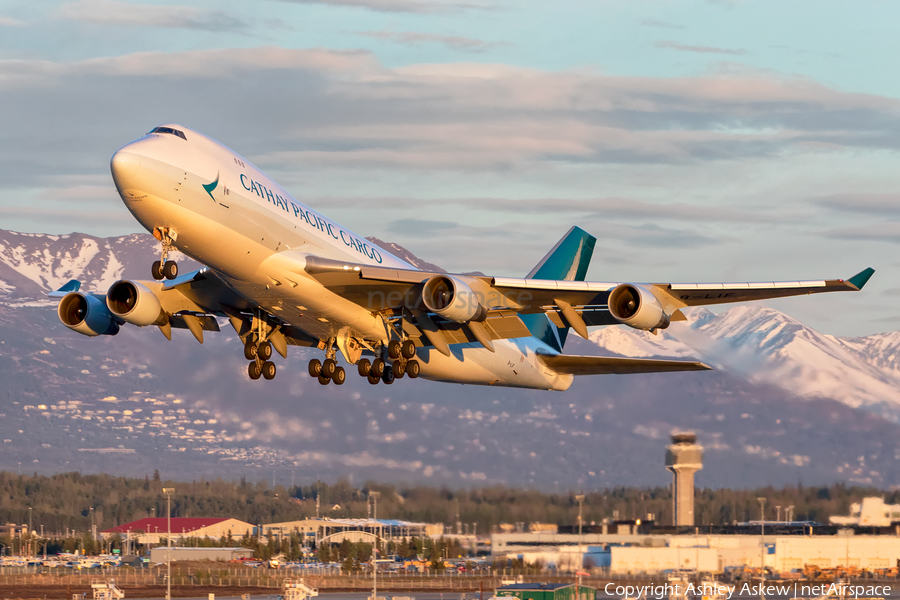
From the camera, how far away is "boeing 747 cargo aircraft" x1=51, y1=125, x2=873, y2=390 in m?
28.0

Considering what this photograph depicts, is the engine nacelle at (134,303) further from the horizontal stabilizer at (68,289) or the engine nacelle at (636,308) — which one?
the engine nacelle at (636,308)

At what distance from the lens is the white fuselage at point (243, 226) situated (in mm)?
27188

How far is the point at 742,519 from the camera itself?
59.1 m

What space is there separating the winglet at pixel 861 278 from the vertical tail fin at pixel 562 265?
14.6 metres

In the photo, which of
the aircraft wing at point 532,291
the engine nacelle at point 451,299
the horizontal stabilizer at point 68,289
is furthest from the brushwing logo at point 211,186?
the horizontal stabilizer at point 68,289

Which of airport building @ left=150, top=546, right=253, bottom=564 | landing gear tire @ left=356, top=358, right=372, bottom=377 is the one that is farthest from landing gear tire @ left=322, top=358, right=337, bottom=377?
airport building @ left=150, top=546, right=253, bottom=564

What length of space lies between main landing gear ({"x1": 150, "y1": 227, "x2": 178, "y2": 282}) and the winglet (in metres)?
17.5

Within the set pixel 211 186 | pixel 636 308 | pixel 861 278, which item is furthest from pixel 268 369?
pixel 861 278

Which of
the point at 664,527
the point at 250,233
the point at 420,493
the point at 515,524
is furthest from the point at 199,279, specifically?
the point at 664,527

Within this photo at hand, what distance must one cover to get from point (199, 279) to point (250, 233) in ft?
21.3

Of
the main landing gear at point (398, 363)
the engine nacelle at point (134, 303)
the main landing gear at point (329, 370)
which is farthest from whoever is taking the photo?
the main landing gear at point (329, 370)

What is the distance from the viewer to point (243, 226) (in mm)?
29094

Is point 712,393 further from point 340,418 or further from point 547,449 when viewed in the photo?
point 340,418

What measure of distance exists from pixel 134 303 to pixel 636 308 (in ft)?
51.2
